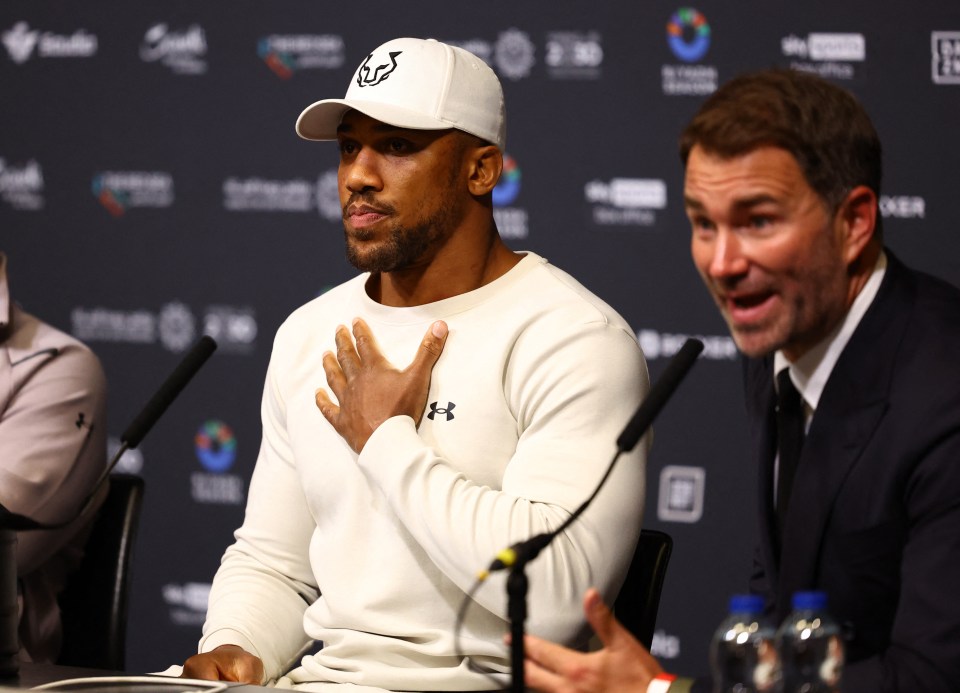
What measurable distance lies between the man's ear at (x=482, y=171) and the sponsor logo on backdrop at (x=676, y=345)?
1653 millimetres

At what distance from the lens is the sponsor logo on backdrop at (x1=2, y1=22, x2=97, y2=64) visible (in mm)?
4793

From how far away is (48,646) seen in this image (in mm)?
2691

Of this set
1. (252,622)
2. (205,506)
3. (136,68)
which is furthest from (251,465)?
(252,622)

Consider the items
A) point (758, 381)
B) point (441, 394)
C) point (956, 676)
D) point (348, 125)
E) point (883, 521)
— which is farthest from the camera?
point (348, 125)

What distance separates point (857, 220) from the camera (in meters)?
1.76

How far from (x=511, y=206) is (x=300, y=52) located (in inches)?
38.5

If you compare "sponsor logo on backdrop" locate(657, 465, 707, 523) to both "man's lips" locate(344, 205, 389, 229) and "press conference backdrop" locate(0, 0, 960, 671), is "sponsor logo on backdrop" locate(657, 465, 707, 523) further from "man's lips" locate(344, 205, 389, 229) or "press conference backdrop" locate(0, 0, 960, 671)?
"man's lips" locate(344, 205, 389, 229)

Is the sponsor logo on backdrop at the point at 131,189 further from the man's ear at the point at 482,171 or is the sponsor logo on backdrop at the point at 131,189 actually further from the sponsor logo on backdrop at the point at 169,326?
the man's ear at the point at 482,171

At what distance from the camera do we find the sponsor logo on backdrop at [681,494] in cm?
410

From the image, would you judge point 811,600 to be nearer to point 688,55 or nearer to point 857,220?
point 857,220

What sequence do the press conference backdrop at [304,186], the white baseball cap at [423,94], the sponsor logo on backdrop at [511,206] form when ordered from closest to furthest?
the white baseball cap at [423,94]
the press conference backdrop at [304,186]
the sponsor logo on backdrop at [511,206]

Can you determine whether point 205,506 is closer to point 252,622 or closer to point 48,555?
point 48,555

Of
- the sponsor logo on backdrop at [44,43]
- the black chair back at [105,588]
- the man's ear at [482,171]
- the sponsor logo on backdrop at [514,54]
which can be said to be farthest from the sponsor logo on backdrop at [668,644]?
the sponsor logo on backdrop at [44,43]

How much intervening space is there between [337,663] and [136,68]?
3.17 metres
